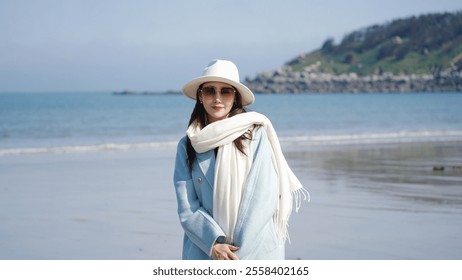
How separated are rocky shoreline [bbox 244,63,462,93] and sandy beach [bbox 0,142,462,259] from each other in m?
91.4

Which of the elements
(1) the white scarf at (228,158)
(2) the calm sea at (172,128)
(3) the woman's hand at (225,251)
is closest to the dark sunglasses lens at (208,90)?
(1) the white scarf at (228,158)

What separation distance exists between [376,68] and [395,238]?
129 metres

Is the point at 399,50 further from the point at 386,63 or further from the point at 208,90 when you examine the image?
the point at 208,90

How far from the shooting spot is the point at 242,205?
311 centimetres

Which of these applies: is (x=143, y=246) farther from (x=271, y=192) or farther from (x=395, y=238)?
(x=271, y=192)

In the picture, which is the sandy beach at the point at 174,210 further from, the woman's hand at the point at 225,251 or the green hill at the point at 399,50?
the green hill at the point at 399,50

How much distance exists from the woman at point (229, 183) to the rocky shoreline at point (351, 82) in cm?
10076

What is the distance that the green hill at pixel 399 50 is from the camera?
121 m

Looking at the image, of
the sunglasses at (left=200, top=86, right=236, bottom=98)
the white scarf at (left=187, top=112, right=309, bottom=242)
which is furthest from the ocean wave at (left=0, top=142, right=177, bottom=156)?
the white scarf at (left=187, top=112, right=309, bottom=242)

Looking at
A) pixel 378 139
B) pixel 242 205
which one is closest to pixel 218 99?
pixel 242 205

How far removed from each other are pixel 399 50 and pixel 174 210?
12836 centimetres

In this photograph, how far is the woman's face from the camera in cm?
328

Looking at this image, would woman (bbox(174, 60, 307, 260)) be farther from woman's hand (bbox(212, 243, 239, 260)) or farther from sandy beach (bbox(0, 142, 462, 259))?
sandy beach (bbox(0, 142, 462, 259))

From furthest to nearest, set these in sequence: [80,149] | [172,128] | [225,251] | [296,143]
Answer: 1. [172,128]
2. [296,143]
3. [80,149]
4. [225,251]
